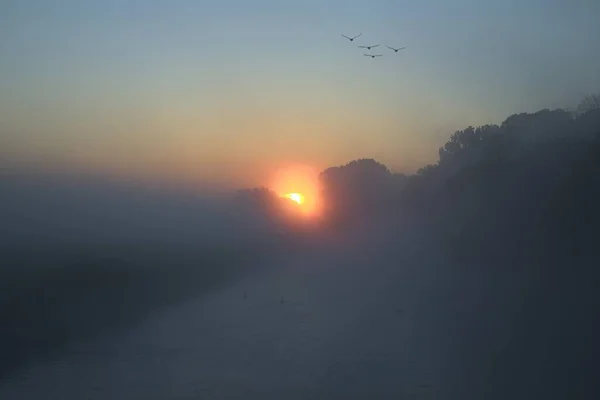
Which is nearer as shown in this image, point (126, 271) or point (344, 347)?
point (344, 347)

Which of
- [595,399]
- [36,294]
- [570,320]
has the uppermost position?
[36,294]

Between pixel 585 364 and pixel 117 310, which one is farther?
pixel 117 310

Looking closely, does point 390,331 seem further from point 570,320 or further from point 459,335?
point 570,320

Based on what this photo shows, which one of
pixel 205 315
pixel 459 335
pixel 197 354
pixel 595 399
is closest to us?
pixel 595 399

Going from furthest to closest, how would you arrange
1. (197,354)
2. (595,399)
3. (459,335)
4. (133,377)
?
(459,335) < (197,354) < (133,377) < (595,399)

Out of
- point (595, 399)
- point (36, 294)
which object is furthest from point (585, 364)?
point (36, 294)

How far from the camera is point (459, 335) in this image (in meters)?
25.9

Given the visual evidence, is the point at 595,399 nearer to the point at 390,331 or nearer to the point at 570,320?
the point at 570,320

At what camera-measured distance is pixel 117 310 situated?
93.2ft

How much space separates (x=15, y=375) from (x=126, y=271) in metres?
7.83

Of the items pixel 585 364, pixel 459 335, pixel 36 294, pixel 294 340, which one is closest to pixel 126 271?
pixel 36 294

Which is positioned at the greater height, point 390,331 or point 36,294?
point 36,294

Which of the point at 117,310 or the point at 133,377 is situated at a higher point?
the point at 117,310

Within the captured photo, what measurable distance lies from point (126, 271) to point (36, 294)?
4.57 m
